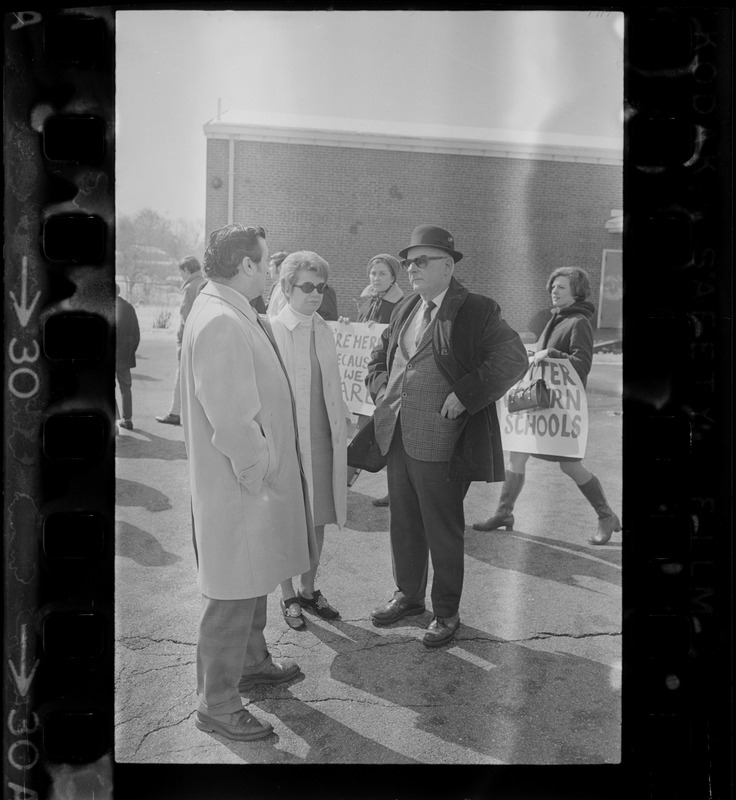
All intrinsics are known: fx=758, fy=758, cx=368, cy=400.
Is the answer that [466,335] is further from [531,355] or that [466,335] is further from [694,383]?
[694,383]

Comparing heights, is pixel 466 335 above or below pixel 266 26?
below

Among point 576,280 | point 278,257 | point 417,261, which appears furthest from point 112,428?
point 576,280

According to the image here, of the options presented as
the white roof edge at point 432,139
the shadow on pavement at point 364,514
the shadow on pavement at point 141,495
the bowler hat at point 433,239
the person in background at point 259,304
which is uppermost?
the white roof edge at point 432,139

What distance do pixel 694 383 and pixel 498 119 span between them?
786 millimetres

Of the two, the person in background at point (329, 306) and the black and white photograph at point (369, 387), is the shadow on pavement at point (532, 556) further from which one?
the person in background at point (329, 306)

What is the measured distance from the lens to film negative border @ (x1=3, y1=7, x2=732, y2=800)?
1784 millimetres

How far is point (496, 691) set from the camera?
1862 mm

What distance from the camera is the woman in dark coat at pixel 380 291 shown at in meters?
1.84

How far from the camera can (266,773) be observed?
1.85 meters

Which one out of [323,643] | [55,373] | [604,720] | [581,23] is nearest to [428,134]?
[581,23]

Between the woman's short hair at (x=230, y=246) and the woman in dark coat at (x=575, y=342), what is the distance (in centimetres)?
71

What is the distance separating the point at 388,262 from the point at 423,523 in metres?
0.65

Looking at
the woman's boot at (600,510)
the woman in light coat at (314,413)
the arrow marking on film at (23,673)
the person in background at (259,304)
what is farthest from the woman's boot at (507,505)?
the arrow marking on film at (23,673)

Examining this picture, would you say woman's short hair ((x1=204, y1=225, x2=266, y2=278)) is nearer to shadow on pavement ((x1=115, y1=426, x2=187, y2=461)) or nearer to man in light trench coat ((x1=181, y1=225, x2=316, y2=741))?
man in light trench coat ((x1=181, y1=225, x2=316, y2=741))
